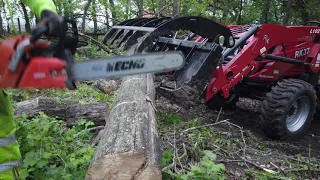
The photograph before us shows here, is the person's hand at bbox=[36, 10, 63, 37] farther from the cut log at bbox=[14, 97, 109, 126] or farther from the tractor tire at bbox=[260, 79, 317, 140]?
the tractor tire at bbox=[260, 79, 317, 140]

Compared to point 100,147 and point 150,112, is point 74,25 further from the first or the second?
point 150,112

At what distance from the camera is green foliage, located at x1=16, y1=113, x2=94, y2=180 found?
2665mm

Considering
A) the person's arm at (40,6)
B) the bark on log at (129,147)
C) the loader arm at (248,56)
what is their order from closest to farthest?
the person's arm at (40,6) → the bark on log at (129,147) → the loader arm at (248,56)

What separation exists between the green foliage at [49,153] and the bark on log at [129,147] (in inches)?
11.0

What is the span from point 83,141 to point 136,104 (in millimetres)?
793

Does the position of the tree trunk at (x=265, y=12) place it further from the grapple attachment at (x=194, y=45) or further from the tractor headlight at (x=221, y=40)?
the tractor headlight at (x=221, y=40)

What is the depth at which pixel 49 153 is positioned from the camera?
107 inches

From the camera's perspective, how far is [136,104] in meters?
3.38

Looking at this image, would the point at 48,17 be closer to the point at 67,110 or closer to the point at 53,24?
the point at 53,24

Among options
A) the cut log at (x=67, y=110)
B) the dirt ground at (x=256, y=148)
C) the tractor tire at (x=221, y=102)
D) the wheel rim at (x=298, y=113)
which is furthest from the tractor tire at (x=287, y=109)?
the cut log at (x=67, y=110)

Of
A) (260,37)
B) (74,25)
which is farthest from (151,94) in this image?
(74,25)

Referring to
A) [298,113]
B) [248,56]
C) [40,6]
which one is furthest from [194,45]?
[40,6]

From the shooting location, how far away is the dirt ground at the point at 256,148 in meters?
3.57

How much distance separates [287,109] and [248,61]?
32.2 inches
